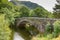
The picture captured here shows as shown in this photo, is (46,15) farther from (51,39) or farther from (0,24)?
(0,24)

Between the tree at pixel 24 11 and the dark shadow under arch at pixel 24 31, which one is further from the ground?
the tree at pixel 24 11

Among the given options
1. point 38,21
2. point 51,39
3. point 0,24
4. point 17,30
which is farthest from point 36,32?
point 0,24

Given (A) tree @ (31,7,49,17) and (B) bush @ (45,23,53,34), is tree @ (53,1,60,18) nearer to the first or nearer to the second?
(A) tree @ (31,7,49,17)

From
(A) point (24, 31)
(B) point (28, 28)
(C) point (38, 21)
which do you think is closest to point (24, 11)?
(A) point (24, 31)

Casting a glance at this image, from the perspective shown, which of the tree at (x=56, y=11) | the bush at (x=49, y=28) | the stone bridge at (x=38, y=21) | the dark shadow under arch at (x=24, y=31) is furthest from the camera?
the tree at (x=56, y=11)

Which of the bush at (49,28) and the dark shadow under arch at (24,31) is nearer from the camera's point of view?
the bush at (49,28)

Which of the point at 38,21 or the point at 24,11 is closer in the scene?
the point at 38,21

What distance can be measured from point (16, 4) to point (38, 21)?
633 centimetres

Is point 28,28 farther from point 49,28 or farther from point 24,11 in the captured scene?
point 49,28

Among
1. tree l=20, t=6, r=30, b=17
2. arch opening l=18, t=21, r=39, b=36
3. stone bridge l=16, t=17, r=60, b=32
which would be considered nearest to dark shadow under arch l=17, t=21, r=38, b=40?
arch opening l=18, t=21, r=39, b=36

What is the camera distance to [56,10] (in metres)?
24.2

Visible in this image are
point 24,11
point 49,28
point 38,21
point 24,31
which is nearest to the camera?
point 49,28

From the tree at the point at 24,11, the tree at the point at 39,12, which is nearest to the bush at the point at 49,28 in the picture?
the tree at the point at 39,12

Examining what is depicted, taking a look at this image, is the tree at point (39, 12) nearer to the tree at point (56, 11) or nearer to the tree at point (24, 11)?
the tree at point (24, 11)
